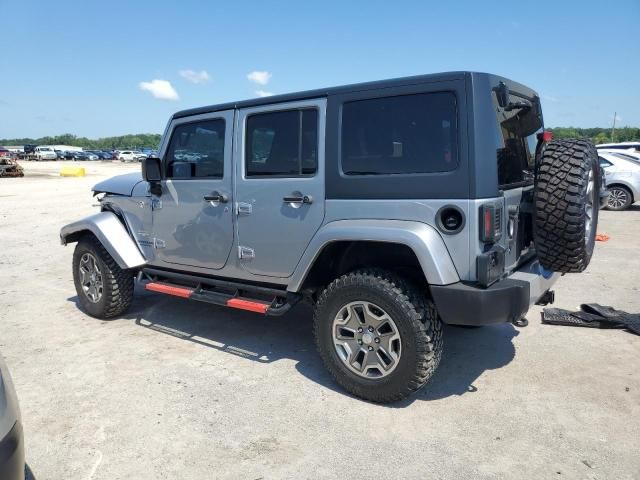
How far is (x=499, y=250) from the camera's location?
3023mm

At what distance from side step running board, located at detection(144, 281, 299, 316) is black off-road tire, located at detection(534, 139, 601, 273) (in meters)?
1.81

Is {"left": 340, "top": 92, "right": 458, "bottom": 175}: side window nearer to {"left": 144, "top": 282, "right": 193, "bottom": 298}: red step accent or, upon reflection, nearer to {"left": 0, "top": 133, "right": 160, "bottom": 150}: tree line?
{"left": 144, "top": 282, "right": 193, "bottom": 298}: red step accent

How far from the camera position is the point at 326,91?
352cm

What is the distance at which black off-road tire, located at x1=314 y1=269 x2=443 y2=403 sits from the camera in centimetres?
309

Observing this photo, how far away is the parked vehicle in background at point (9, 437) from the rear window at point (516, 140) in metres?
2.79

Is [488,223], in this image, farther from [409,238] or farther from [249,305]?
[249,305]

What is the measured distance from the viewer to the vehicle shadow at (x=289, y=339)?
3.71m

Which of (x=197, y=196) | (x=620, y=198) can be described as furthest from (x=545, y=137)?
(x=620, y=198)

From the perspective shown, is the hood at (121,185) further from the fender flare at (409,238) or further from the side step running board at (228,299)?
the fender flare at (409,238)

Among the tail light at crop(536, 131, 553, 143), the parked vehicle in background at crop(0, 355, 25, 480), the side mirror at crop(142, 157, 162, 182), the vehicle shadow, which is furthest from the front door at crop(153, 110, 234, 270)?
the tail light at crop(536, 131, 553, 143)

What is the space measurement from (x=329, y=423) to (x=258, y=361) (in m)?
1.12

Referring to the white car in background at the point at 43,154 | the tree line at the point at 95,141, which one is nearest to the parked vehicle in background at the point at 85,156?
the white car in background at the point at 43,154

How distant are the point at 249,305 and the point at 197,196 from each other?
3.59 feet

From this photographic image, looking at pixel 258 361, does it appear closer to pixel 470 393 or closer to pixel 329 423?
pixel 329 423
